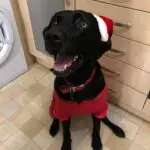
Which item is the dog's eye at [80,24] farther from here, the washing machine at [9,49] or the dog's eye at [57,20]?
Result: the washing machine at [9,49]

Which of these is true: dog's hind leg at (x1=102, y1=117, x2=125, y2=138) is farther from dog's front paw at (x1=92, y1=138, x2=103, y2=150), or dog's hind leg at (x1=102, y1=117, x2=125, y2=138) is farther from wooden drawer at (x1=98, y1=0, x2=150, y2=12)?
wooden drawer at (x1=98, y1=0, x2=150, y2=12)

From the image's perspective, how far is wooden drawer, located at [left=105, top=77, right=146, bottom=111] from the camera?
44.9 inches

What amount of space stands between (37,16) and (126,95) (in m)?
0.73

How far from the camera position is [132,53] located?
38.4 inches

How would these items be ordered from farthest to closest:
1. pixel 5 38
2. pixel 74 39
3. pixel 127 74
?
1. pixel 5 38
2. pixel 127 74
3. pixel 74 39

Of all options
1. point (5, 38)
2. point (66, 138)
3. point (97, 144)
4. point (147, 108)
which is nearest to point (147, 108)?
point (147, 108)

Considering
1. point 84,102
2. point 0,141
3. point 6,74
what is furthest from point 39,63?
point 84,102

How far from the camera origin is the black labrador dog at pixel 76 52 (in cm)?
67

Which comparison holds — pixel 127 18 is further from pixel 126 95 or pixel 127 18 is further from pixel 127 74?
pixel 126 95

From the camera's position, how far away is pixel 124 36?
3.10 ft

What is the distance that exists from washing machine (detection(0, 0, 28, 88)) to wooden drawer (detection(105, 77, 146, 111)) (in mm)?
683

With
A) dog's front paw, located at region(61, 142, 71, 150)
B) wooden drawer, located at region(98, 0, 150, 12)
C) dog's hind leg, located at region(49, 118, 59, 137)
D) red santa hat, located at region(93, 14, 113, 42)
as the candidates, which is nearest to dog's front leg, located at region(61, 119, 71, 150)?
dog's front paw, located at region(61, 142, 71, 150)

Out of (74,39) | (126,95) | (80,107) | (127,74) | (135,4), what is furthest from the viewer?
(126,95)

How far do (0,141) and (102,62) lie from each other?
76 cm
